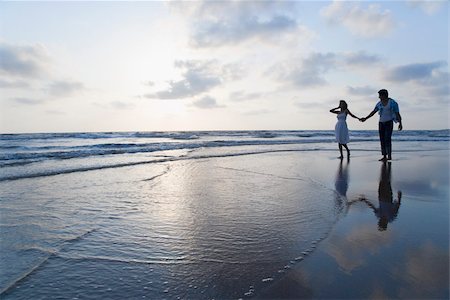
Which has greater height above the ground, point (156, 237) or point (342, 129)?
point (342, 129)

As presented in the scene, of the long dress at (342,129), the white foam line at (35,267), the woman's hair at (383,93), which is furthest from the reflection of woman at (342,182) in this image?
the white foam line at (35,267)

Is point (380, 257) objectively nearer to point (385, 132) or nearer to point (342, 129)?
point (385, 132)

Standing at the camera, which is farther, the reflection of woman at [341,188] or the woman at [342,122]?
the woman at [342,122]

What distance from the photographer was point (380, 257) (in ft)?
7.78

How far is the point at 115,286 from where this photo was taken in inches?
82.0

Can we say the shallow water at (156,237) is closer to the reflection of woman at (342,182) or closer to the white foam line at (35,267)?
the white foam line at (35,267)

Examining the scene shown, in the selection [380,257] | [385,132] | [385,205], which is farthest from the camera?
[385,132]

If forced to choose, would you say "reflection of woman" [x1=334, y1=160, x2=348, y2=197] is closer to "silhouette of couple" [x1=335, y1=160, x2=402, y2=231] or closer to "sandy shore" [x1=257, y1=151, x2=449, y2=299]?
"silhouette of couple" [x1=335, y1=160, x2=402, y2=231]

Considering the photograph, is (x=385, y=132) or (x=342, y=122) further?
(x=342, y=122)

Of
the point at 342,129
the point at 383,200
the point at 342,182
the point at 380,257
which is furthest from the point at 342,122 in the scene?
the point at 380,257

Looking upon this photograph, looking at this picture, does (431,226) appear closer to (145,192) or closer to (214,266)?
(214,266)

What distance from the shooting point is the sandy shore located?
192 cm

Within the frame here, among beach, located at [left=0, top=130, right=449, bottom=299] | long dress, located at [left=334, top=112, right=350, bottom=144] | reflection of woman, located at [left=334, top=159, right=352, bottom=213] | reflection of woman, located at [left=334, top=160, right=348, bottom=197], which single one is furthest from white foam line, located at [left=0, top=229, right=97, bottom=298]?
long dress, located at [left=334, top=112, right=350, bottom=144]

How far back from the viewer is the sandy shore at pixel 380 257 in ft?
6.31
